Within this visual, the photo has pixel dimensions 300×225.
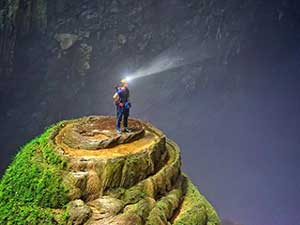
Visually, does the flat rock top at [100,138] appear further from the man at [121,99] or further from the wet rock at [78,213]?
the wet rock at [78,213]

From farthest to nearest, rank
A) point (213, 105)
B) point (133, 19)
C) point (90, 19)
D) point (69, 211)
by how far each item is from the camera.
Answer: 1. point (213, 105)
2. point (133, 19)
3. point (90, 19)
4. point (69, 211)

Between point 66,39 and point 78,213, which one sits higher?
point 66,39

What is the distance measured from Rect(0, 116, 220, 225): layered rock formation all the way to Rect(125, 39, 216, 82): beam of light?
110ft

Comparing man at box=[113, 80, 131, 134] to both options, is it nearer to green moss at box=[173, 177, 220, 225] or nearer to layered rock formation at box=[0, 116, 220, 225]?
layered rock formation at box=[0, 116, 220, 225]

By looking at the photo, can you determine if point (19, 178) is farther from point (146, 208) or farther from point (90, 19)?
point (90, 19)

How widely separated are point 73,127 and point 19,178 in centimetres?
327

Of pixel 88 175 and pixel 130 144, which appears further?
pixel 130 144

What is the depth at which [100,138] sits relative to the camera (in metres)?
12.9

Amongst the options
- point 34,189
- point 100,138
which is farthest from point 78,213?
point 100,138

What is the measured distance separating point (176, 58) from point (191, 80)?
5.56m

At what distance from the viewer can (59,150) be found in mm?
11953

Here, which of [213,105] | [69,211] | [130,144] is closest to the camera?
[69,211]

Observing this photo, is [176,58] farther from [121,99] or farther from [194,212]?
[194,212]

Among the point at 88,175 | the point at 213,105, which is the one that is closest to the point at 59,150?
the point at 88,175
